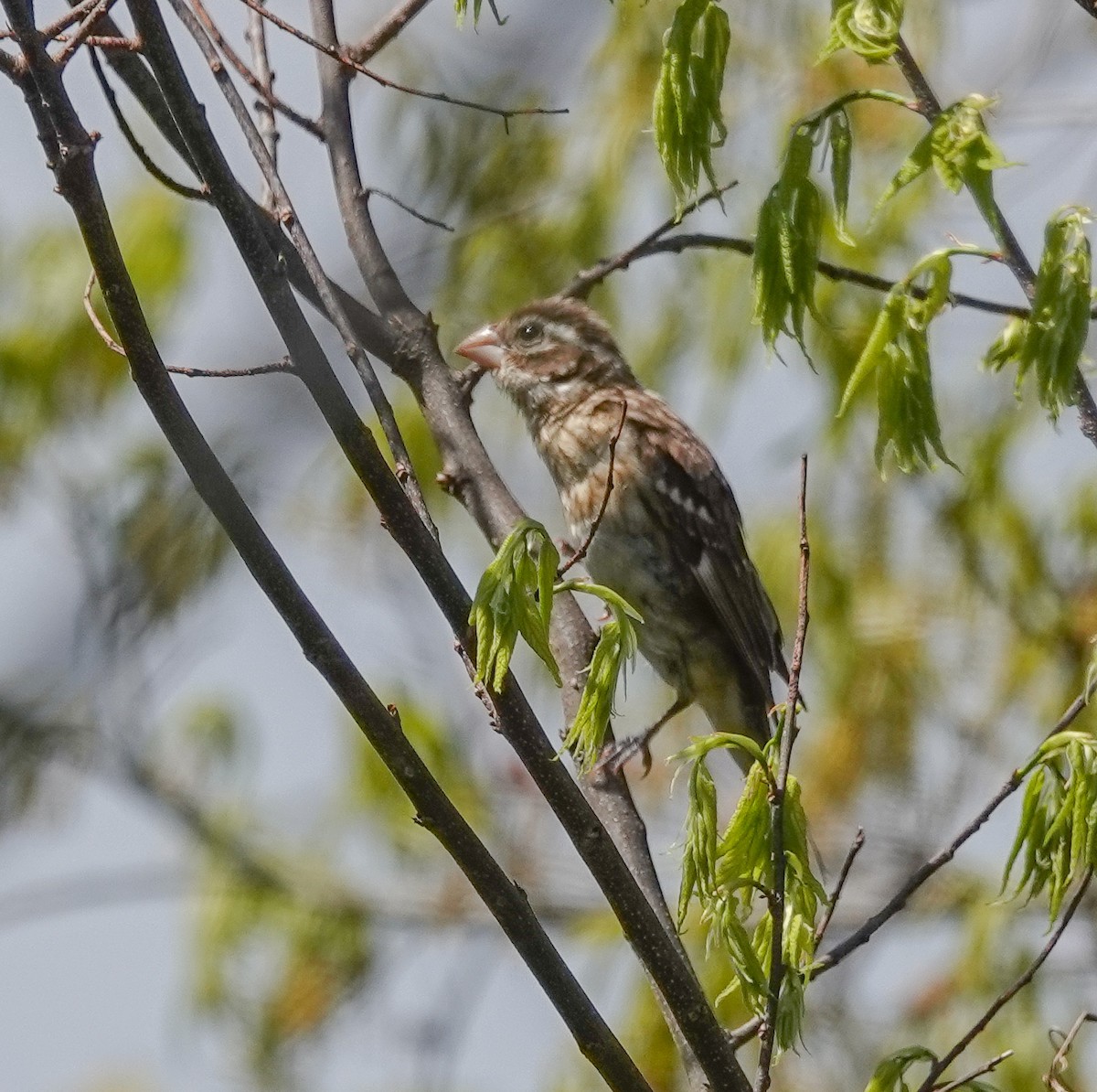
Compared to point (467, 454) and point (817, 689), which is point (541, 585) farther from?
point (817, 689)

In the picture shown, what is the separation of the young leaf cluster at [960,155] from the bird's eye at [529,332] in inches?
120

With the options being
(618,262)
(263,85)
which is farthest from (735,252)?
(263,85)

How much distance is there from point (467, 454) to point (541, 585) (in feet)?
3.97

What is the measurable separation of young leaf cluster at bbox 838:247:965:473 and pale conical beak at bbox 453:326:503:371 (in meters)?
2.99

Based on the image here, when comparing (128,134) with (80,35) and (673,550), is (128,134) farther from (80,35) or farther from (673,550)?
(673,550)

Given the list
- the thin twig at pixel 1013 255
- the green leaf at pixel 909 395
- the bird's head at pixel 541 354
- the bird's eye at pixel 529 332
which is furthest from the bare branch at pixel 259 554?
the bird's eye at pixel 529 332

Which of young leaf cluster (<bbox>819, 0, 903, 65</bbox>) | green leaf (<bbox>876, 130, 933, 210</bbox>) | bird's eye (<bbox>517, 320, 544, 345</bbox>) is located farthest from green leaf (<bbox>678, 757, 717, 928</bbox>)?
bird's eye (<bbox>517, 320, 544, 345</bbox>)

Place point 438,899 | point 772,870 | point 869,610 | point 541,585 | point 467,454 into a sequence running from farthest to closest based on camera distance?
point 438,899, point 869,610, point 467,454, point 772,870, point 541,585

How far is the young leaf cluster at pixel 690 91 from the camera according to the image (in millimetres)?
2725

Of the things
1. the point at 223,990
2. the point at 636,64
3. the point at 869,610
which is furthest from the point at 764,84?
the point at 223,990

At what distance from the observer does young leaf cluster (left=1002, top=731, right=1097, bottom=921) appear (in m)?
2.59

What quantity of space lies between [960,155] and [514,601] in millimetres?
890

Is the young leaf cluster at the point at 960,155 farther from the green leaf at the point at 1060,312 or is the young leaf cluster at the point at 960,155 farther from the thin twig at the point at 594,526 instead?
the thin twig at the point at 594,526

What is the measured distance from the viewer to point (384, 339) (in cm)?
377
